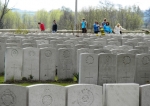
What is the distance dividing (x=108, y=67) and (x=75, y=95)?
3.75 m

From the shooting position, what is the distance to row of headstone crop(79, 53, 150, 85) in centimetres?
1123

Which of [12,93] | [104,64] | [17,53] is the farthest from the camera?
[17,53]

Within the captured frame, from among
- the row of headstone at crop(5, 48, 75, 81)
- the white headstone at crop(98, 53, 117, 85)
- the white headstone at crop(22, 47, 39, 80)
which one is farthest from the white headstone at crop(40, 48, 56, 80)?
the white headstone at crop(98, 53, 117, 85)

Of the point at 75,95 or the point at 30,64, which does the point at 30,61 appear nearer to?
the point at 30,64

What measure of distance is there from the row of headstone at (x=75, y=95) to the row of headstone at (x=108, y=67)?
126 inches

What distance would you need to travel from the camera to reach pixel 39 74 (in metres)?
12.7

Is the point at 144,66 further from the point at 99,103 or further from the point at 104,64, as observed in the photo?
the point at 99,103

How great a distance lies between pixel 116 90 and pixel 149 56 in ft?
13.7

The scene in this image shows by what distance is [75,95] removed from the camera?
25.3 feet

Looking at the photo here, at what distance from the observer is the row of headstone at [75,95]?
755 cm

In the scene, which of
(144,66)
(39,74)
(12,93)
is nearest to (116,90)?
(12,93)

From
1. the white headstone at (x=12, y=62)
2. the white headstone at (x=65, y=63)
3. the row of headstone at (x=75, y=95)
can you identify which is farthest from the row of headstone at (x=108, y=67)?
the row of headstone at (x=75, y=95)

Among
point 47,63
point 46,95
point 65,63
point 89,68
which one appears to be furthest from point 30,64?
point 46,95

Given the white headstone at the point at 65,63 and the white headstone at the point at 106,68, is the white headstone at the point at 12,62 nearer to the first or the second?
the white headstone at the point at 65,63
